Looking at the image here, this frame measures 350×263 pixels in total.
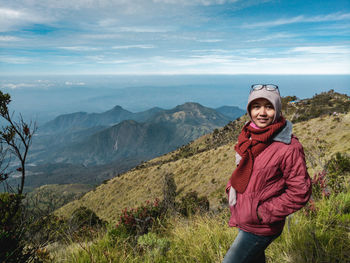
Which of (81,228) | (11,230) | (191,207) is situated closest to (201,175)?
(191,207)

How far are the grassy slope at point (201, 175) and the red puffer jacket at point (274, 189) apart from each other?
9.56m

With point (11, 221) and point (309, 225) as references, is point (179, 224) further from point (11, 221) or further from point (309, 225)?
point (11, 221)

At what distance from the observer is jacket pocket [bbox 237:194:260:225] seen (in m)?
2.12

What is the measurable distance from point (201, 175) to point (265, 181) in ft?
94.9

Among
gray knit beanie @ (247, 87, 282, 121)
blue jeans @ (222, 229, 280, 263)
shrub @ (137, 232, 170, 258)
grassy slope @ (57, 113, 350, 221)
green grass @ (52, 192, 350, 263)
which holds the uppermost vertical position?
gray knit beanie @ (247, 87, 282, 121)

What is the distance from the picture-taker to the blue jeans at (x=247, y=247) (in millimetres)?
→ 2164

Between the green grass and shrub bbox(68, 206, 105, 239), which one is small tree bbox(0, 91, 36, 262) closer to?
the green grass

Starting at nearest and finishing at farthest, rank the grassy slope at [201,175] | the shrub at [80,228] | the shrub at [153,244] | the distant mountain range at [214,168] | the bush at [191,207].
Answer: the shrub at [153,244] < the shrub at [80,228] < the bush at [191,207] < the distant mountain range at [214,168] < the grassy slope at [201,175]

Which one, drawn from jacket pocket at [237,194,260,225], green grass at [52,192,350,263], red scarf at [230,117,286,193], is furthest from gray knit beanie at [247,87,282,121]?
green grass at [52,192,350,263]

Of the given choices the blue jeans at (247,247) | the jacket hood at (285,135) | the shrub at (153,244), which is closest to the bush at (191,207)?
the shrub at (153,244)

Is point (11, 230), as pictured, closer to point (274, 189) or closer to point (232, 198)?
point (232, 198)

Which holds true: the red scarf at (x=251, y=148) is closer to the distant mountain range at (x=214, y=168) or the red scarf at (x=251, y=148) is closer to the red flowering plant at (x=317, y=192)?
the red flowering plant at (x=317, y=192)

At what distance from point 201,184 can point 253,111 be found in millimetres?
25737

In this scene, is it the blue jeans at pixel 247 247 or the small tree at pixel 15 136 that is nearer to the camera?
the blue jeans at pixel 247 247
